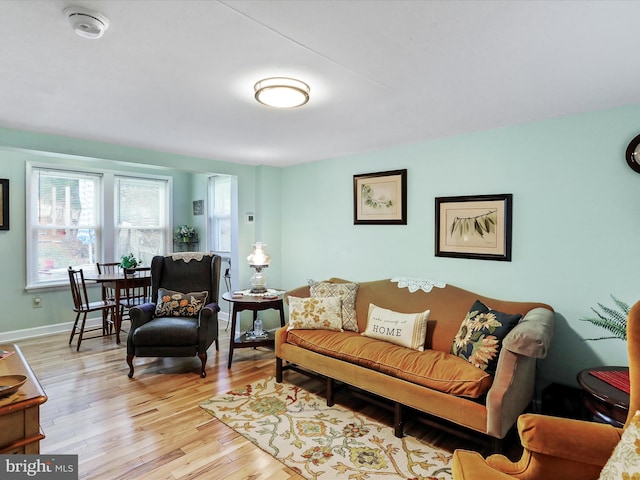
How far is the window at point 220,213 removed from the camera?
559 centimetres

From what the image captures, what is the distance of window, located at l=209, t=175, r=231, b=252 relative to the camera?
18.3 ft

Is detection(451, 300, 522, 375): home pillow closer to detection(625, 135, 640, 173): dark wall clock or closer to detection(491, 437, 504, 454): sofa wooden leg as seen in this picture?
detection(491, 437, 504, 454): sofa wooden leg

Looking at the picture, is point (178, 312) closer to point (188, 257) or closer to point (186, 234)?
point (188, 257)

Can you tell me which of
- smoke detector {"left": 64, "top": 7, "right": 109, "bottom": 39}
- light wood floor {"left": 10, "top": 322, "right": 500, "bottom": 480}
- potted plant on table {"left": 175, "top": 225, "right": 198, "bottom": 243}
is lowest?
light wood floor {"left": 10, "top": 322, "right": 500, "bottom": 480}

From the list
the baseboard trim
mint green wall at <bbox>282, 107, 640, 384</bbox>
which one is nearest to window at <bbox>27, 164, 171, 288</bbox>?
the baseboard trim

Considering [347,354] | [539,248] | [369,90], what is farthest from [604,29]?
[347,354]

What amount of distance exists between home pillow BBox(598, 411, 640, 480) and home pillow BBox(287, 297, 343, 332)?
226cm

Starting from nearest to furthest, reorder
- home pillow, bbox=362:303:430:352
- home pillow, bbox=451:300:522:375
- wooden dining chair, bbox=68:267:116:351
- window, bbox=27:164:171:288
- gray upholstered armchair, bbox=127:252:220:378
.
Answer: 1. home pillow, bbox=451:300:522:375
2. home pillow, bbox=362:303:430:352
3. gray upholstered armchair, bbox=127:252:220:378
4. wooden dining chair, bbox=68:267:116:351
5. window, bbox=27:164:171:288

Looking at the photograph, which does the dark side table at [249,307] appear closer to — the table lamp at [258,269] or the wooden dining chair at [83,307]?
the table lamp at [258,269]

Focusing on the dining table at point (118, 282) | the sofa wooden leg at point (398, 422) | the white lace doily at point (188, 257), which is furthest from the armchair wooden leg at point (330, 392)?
the dining table at point (118, 282)

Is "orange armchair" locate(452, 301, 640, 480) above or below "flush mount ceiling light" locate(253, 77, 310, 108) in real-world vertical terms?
below

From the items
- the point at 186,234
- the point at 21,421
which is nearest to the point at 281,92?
the point at 21,421

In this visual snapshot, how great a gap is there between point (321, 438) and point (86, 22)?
2.65 metres

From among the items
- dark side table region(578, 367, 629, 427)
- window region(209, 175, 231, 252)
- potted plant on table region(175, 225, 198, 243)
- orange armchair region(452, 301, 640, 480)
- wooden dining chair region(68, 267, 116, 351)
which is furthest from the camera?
potted plant on table region(175, 225, 198, 243)
